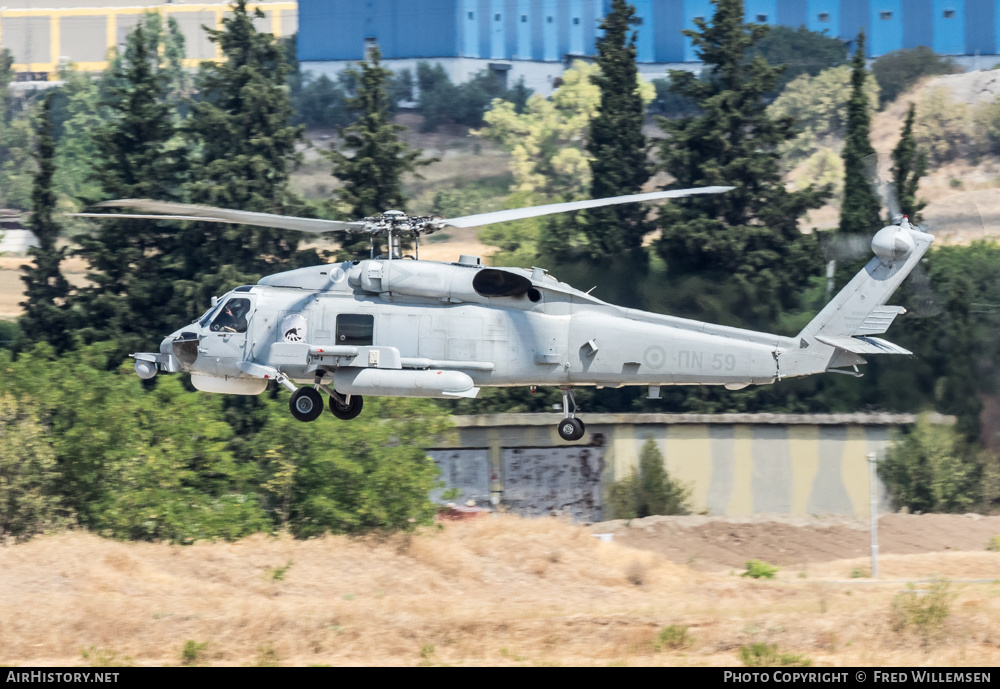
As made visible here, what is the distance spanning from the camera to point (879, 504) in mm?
43812

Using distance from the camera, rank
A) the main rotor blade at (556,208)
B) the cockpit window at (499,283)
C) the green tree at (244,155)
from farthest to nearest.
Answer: the green tree at (244,155), the cockpit window at (499,283), the main rotor blade at (556,208)

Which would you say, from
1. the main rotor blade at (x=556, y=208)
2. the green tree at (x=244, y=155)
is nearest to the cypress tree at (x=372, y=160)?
the green tree at (x=244, y=155)

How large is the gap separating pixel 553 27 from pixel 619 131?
68192mm

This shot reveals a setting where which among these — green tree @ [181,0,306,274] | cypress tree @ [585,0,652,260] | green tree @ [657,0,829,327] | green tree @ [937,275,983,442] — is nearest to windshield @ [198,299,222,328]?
green tree @ [181,0,306,274]

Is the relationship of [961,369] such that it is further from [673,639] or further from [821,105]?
[821,105]

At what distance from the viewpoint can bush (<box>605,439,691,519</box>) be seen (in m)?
41.3

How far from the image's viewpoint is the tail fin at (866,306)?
22.2 metres

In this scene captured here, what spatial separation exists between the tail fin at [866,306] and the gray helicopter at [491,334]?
0.02 metres

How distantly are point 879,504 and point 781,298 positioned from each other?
1263 centimetres

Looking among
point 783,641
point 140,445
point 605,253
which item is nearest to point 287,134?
point 605,253

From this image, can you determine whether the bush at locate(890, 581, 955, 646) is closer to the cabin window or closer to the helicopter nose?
the cabin window

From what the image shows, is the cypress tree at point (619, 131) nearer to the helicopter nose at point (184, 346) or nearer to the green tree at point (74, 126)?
the helicopter nose at point (184, 346)

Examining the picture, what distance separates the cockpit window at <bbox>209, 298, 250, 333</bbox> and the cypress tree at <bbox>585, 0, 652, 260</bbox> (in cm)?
3578
